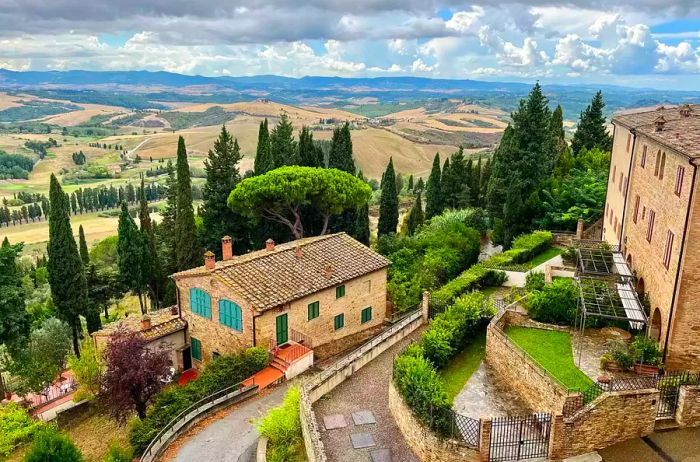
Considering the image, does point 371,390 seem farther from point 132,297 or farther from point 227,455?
point 132,297

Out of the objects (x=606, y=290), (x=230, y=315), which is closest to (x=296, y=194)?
(x=230, y=315)

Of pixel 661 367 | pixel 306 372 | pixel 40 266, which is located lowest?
pixel 40 266

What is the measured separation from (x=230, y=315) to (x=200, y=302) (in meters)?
2.55

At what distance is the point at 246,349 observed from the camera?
26.6 metres

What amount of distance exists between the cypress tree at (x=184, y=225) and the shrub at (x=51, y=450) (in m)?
25.3

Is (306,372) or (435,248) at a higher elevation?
(435,248)

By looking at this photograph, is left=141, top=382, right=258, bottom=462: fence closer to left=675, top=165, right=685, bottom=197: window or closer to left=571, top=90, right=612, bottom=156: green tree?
left=675, top=165, right=685, bottom=197: window

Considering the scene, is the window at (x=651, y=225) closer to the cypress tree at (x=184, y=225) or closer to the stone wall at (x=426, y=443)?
the stone wall at (x=426, y=443)

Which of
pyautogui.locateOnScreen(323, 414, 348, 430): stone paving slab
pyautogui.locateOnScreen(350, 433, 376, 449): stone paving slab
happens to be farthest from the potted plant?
pyautogui.locateOnScreen(323, 414, 348, 430): stone paving slab

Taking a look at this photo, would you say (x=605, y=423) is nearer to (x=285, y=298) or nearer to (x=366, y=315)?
(x=285, y=298)

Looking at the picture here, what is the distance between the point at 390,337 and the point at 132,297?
45.7 meters

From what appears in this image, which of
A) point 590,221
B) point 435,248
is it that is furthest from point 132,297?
point 590,221

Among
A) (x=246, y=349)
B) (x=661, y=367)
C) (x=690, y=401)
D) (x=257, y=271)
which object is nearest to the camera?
(x=690, y=401)

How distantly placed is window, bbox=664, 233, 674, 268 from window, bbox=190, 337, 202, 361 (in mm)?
22753
